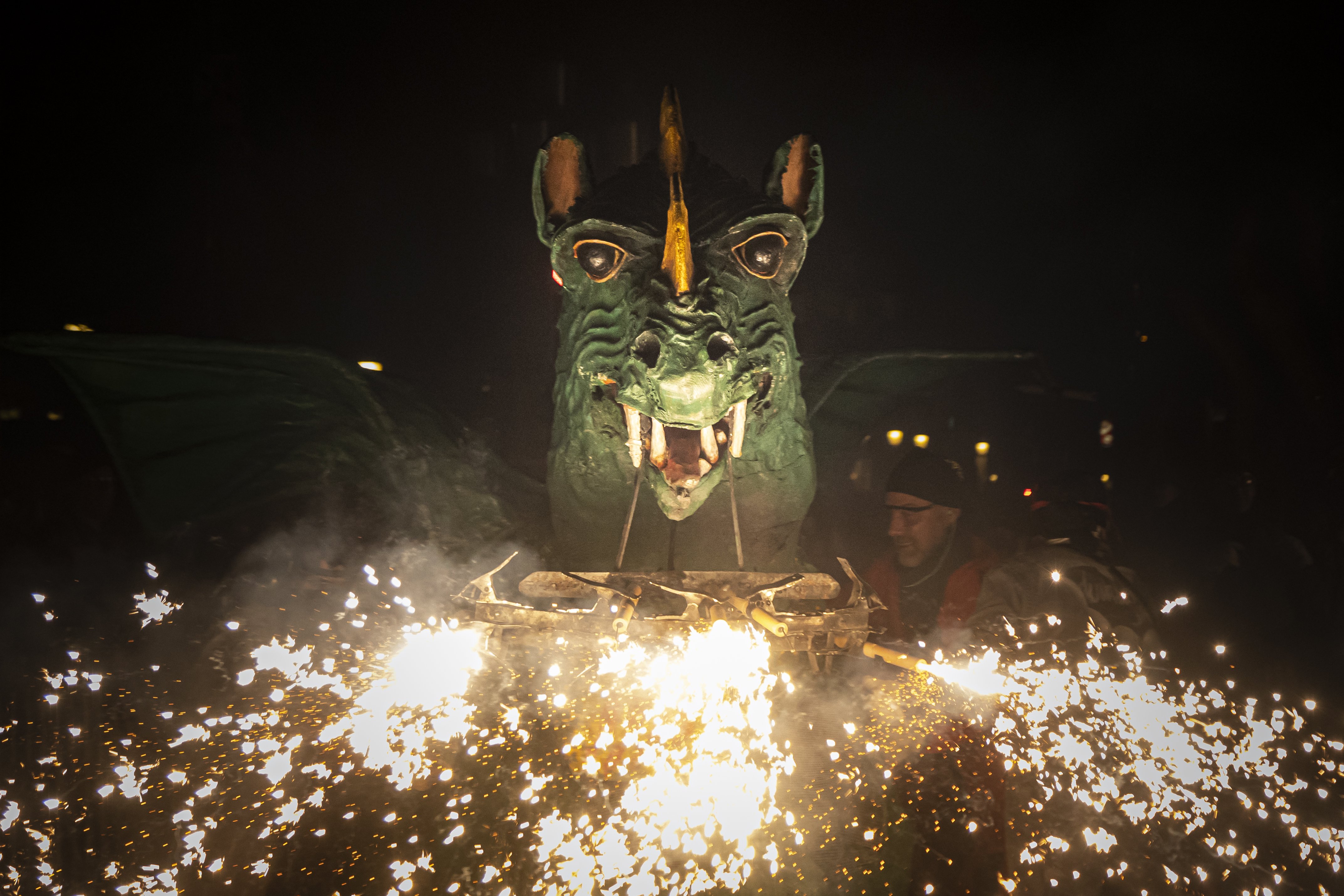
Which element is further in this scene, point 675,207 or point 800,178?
point 800,178

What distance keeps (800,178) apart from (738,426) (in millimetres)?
533

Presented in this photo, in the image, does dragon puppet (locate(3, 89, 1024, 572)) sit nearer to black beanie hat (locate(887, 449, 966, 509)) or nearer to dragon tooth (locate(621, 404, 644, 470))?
dragon tooth (locate(621, 404, 644, 470))

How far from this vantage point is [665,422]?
3.46ft

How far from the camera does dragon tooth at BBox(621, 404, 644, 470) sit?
1106mm

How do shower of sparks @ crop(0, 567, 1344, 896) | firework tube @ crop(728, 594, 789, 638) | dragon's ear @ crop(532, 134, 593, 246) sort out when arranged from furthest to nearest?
dragon's ear @ crop(532, 134, 593, 246)
firework tube @ crop(728, 594, 789, 638)
shower of sparks @ crop(0, 567, 1344, 896)

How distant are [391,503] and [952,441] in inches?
50.2

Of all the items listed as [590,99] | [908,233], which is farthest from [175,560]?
[908,233]

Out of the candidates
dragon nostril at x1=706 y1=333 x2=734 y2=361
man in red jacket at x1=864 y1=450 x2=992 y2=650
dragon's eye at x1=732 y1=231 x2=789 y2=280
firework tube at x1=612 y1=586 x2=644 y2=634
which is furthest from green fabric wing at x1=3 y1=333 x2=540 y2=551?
man in red jacket at x1=864 y1=450 x2=992 y2=650

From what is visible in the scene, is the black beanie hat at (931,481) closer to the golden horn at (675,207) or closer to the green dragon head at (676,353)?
the green dragon head at (676,353)

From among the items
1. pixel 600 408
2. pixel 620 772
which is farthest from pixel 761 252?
pixel 620 772

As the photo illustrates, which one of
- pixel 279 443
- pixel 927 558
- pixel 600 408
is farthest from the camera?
pixel 279 443

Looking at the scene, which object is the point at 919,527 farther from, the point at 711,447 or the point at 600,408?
the point at 600,408

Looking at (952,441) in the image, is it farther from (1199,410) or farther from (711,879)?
(711,879)

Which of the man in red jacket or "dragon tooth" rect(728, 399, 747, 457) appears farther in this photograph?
the man in red jacket
